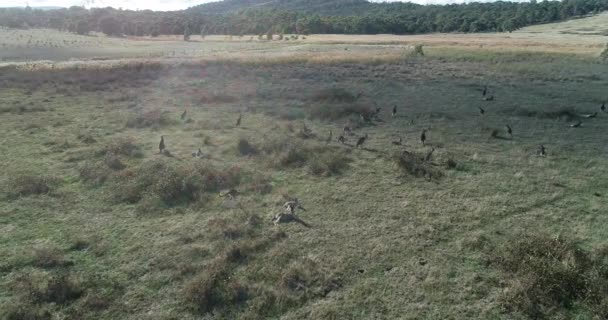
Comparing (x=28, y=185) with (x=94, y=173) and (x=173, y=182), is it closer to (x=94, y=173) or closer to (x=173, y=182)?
(x=94, y=173)

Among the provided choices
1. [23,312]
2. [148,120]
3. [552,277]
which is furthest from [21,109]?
[552,277]

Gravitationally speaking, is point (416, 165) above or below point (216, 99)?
below

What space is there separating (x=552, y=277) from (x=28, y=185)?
17374 millimetres

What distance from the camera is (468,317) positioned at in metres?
9.08

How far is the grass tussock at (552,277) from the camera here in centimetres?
926

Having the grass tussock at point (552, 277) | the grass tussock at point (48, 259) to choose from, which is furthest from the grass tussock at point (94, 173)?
the grass tussock at point (552, 277)

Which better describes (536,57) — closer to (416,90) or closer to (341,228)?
(416,90)

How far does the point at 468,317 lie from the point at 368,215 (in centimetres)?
516

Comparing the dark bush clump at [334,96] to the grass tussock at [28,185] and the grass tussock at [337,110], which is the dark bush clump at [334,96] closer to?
the grass tussock at [337,110]

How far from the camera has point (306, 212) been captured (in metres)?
14.0

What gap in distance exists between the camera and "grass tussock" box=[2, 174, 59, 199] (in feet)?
49.2

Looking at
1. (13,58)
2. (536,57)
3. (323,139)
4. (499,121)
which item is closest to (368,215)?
(323,139)

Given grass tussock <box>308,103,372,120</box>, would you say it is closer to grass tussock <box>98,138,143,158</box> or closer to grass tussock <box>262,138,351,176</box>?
grass tussock <box>262,138,351,176</box>

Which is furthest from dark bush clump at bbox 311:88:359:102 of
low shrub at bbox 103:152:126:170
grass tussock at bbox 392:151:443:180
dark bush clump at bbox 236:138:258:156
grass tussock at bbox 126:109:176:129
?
low shrub at bbox 103:152:126:170
